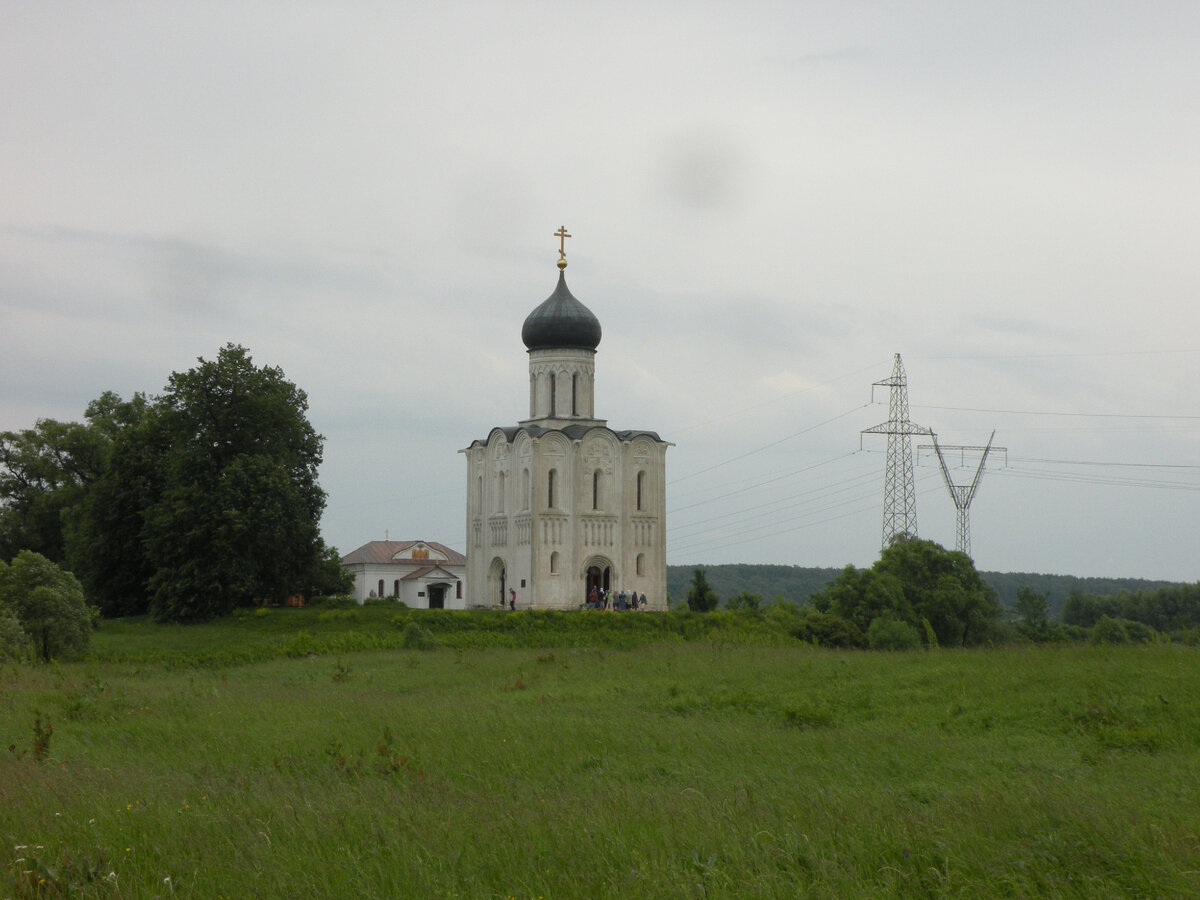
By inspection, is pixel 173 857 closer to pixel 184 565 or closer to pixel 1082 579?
pixel 184 565

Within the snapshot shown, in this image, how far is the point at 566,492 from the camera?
40938 millimetres

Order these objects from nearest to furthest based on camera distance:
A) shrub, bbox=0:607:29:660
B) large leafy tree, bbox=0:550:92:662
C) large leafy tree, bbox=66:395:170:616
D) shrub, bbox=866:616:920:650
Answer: shrub, bbox=0:607:29:660
large leafy tree, bbox=0:550:92:662
shrub, bbox=866:616:920:650
large leafy tree, bbox=66:395:170:616

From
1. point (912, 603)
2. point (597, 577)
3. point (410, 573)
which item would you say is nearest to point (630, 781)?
point (597, 577)

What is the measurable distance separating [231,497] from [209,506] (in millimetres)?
837

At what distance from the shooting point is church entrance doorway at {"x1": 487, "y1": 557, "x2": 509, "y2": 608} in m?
42.4

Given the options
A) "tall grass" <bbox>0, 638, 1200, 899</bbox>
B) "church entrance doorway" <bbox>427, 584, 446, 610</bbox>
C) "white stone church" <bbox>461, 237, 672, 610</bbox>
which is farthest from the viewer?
"church entrance doorway" <bbox>427, 584, 446, 610</bbox>

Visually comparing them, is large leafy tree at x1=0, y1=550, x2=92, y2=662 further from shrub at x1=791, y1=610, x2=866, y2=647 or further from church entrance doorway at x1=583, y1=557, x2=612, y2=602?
shrub at x1=791, y1=610, x2=866, y2=647

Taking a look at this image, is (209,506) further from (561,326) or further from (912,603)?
(912,603)

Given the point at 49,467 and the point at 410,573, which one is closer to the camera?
the point at 49,467

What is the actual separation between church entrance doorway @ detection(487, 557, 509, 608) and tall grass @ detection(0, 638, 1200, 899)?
2259cm

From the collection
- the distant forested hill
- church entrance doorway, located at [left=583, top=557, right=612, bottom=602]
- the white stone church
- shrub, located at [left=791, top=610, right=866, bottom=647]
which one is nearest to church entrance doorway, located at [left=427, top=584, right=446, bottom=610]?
the white stone church

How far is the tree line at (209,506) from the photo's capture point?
3722cm

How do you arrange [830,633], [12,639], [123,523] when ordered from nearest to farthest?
[12,639], [830,633], [123,523]

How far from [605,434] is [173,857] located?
1331 inches
